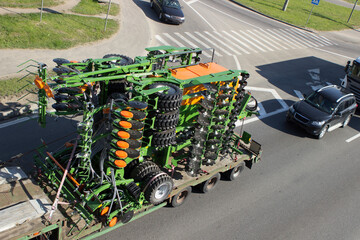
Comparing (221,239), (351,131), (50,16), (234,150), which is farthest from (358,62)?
(50,16)

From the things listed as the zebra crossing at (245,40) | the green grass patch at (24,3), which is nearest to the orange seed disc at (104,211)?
the zebra crossing at (245,40)

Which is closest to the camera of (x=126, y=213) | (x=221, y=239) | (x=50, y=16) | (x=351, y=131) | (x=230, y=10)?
(x=126, y=213)

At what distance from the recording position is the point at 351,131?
17.0 meters

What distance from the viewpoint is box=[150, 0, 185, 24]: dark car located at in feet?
85.2

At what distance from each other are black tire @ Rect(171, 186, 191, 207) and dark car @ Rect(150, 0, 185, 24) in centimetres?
1892

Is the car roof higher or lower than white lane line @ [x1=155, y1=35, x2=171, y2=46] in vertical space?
higher

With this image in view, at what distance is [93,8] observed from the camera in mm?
24938

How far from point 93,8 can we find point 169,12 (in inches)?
225

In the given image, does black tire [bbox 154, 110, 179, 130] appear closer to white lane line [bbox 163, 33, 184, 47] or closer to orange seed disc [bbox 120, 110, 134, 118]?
orange seed disc [bbox 120, 110, 134, 118]

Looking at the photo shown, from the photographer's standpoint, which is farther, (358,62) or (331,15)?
(331,15)

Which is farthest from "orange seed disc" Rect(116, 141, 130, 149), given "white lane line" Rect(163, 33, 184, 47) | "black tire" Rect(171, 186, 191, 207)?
"white lane line" Rect(163, 33, 184, 47)

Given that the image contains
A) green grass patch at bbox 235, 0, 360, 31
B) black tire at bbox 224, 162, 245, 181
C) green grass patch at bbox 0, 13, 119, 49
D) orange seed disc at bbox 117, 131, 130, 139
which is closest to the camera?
orange seed disc at bbox 117, 131, 130, 139

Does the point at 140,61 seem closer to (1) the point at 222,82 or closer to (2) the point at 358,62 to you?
(1) the point at 222,82

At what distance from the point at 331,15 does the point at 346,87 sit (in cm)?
3217
